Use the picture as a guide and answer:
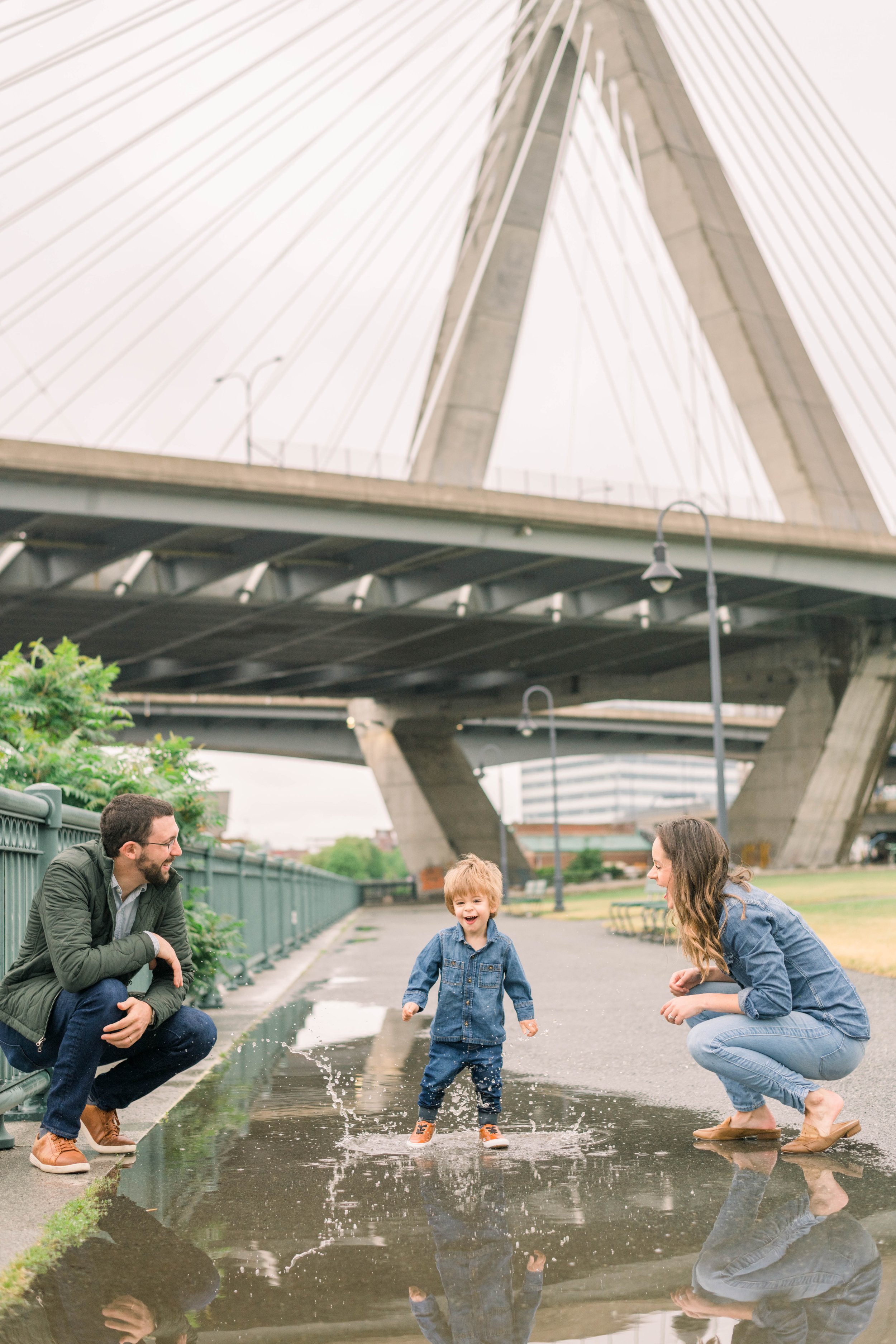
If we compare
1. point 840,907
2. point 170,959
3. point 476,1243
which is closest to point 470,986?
point 170,959

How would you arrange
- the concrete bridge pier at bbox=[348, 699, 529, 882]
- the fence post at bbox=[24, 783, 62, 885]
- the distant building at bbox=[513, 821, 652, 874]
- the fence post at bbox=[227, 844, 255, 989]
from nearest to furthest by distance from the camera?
1. the fence post at bbox=[24, 783, 62, 885]
2. the fence post at bbox=[227, 844, 255, 989]
3. the concrete bridge pier at bbox=[348, 699, 529, 882]
4. the distant building at bbox=[513, 821, 652, 874]

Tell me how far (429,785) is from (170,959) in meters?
60.8

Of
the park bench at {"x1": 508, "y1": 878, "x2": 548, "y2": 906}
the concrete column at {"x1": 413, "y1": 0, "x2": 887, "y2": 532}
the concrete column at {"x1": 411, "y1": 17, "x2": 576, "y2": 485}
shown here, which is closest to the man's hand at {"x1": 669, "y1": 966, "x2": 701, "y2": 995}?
the concrete column at {"x1": 413, "y1": 0, "x2": 887, "y2": 532}

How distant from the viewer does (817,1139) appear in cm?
473

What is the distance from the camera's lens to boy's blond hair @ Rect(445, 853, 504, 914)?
5.20 metres

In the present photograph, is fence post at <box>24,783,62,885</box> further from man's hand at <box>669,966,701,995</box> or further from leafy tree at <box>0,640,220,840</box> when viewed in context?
man's hand at <box>669,966,701,995</box>

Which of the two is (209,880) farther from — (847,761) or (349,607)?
(847,761)

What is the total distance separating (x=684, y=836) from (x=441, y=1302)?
209 centimetres

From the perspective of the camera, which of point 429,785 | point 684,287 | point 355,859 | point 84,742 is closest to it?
point 84,742

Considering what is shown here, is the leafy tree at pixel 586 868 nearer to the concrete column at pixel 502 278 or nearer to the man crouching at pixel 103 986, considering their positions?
the concrete column at pixel 502 278

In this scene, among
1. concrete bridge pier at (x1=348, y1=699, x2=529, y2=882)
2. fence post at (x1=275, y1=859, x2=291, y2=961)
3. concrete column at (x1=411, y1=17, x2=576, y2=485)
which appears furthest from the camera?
concrete bridge pier at (x1=348, y1=699, x2=529, y2=882)

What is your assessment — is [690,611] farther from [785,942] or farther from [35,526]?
[785,942]

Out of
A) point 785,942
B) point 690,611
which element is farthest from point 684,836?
point 690,611

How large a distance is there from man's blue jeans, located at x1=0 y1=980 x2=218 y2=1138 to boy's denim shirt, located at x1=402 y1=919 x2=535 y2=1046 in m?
0.91
